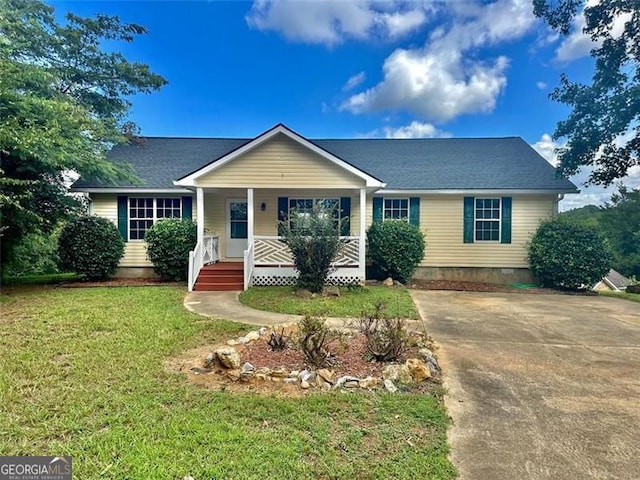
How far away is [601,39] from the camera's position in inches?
486

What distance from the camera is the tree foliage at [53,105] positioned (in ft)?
28.2

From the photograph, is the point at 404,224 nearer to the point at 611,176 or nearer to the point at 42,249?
the point at 611,176

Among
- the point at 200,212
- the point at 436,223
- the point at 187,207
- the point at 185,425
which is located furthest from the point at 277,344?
the point at 436,223

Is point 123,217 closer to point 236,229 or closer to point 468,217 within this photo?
point 236,229

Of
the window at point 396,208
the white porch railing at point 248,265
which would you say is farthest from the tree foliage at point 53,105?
the window at point 396,208

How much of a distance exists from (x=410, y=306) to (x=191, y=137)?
13.0 m

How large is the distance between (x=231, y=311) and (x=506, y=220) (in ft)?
33.5

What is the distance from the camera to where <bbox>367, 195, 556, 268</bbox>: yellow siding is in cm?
1298

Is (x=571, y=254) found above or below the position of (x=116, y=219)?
below

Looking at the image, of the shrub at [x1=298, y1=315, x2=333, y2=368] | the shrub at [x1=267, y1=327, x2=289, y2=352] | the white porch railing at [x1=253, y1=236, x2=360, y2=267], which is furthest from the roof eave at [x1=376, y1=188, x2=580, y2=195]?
the shrub at [x1=298, y1=315, x2=333, y2=368]

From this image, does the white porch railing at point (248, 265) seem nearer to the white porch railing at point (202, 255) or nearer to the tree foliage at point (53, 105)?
the white porch railing at point (202, 255)

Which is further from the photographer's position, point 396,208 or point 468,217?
point 396,208

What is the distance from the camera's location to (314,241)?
967 cm

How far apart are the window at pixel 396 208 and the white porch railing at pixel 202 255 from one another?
6.14 m
